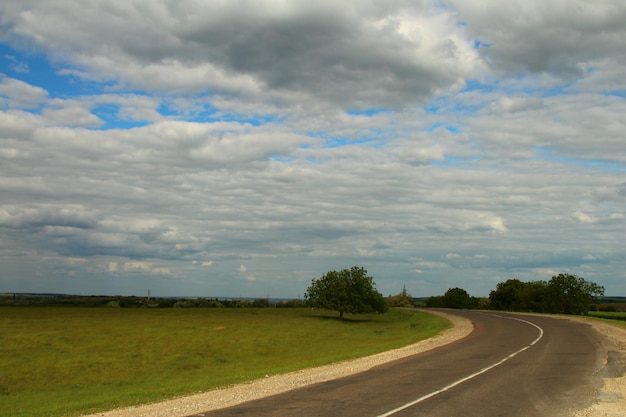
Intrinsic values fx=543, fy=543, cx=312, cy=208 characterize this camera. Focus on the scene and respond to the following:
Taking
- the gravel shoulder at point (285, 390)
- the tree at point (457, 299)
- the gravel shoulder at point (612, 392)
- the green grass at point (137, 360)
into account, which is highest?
the tree at point (457, 299)

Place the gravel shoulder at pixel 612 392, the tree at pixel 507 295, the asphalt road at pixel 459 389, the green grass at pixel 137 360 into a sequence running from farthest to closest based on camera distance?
1. the tree at pixel 507 295
2. the green grass at pixel 137 360
3. the asphalt road at pixel 459 389
4. the gravel shoulder at pixel 612 392

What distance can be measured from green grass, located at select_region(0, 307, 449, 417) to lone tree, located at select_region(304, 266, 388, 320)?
18518 mm

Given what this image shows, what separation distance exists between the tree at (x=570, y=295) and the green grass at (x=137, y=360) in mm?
40735

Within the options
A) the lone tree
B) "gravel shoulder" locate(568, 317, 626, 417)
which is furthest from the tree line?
"gravel shoulder" locate(568, 317, 626, 417)

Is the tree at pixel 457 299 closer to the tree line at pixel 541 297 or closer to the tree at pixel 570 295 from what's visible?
the tree line at pixel 541 297

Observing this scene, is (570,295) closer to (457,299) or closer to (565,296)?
(565,296)

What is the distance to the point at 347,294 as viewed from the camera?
77438 mm

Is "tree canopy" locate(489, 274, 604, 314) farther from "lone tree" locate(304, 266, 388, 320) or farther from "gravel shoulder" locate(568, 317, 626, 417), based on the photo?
"gravel shoulder" locate(568, 317, 626, 417)

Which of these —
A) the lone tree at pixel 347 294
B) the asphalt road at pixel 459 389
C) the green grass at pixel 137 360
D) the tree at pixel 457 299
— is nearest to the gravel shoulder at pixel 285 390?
the asphalt road at pixel 459 389

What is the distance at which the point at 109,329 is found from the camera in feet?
187

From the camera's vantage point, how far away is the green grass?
789 inches

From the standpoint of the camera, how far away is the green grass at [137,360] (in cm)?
2005

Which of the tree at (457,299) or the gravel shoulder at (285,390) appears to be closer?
the gravel shoulder at (285,390)

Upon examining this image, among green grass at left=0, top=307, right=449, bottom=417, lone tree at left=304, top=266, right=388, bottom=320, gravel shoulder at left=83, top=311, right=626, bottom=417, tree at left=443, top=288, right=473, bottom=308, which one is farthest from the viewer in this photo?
tree at left=443, top=288, right=473, bottom=308
